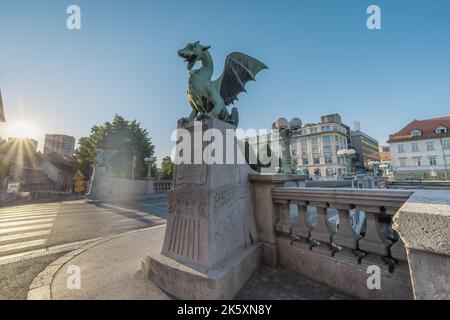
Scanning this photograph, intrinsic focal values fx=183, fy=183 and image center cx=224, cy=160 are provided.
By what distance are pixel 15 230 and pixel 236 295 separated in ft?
25.1

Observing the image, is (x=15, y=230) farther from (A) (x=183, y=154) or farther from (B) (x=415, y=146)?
(B) (x=415, y=146)

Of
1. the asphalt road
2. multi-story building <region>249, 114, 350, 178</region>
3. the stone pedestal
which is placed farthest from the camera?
multi-story building <region>249, 114, 350, 178</region>

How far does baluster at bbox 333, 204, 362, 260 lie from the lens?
2283 millimetres

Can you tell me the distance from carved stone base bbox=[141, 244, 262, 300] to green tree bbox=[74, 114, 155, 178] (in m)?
24.5

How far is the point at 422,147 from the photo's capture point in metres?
34.4

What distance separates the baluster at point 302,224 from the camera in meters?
2.73

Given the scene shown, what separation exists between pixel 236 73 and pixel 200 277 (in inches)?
150

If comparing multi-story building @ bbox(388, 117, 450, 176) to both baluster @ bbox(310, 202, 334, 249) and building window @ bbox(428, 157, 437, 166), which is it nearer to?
building window @ bbox(428, 157, 437, 166)

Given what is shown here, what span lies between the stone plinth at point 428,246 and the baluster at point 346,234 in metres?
1.16

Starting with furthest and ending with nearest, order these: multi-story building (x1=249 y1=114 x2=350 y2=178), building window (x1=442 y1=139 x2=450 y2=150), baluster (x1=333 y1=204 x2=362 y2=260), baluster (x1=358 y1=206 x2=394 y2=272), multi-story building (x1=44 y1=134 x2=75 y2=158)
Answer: multi-story building (x1=44 y1=134 x2=75 y2=158) → multi-story building (x1=249 y1=114 x2=350 y2=178) → building window (x1=442 y1=139 x2=450 y2=150) → baluster (x1=333 y1=204 x2=362 y2=260) → baluster (x1=358 y1=206 x2=394 y2=272)

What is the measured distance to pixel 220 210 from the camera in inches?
97.8

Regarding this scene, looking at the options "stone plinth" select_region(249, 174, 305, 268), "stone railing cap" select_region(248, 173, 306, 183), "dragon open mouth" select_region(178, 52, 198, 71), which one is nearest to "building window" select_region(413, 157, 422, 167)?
"stone railing cap" select_region(248, 173, 306, 183)

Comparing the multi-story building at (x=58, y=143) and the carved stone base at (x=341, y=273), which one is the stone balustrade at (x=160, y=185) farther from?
the multi-story building at (x=58, y=143)
